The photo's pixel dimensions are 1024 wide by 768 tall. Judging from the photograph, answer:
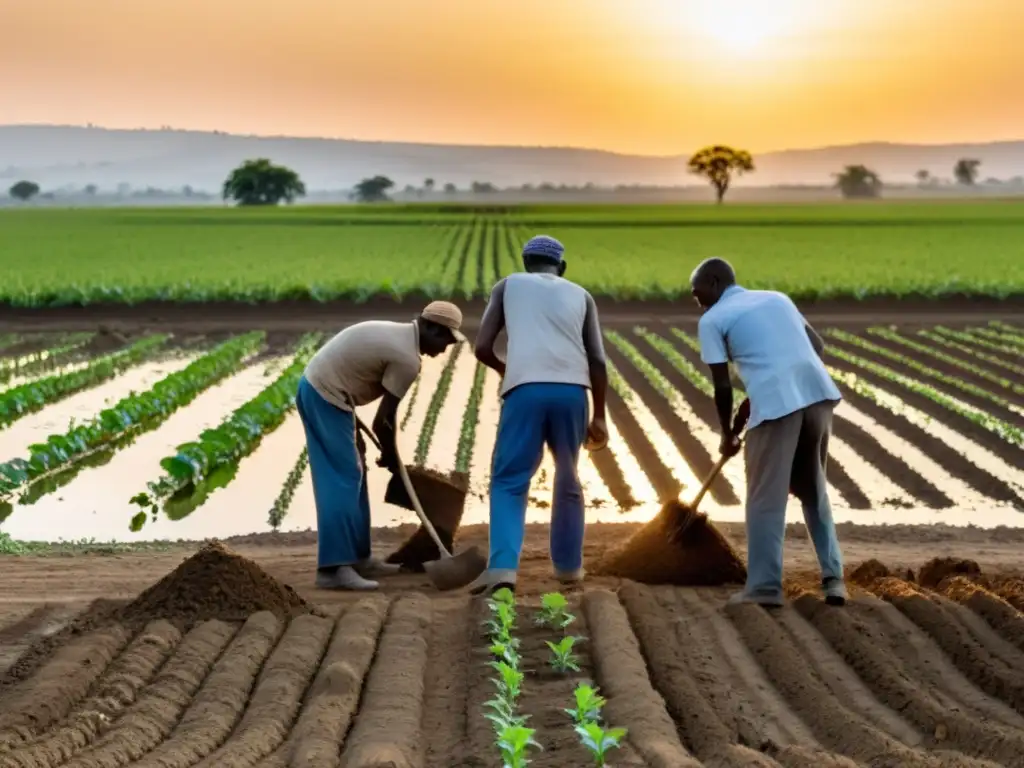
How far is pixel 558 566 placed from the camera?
7.62m

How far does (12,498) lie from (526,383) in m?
5.12

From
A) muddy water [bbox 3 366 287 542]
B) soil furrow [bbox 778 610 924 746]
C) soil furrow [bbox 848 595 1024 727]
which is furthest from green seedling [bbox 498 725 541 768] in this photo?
muddy water [bbox 3 366 287 542]

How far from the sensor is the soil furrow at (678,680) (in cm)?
492

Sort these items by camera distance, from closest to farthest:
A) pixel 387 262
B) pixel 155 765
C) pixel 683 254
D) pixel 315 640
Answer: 1. pixel 155 765
2. pixel 315 640
3. pixel 387 262
4. pixel 683 254

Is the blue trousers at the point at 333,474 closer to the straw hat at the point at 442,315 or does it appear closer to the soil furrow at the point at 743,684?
the straw hat at the point at 442,315

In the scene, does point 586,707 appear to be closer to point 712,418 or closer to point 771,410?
point 771,410

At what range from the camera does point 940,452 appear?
1214 cm

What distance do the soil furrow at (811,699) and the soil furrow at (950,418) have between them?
19.8 feet

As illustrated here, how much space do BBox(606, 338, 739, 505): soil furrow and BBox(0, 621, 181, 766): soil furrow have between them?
17.1 ft

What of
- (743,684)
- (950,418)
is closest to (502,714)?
(743,684)

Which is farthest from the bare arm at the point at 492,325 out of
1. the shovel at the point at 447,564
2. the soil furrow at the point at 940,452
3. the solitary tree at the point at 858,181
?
the solitary tree at the point at 858,181

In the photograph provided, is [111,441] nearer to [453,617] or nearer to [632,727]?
[453,617]

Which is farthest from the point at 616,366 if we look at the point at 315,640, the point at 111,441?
the point at 315,640

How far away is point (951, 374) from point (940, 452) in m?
4.84
